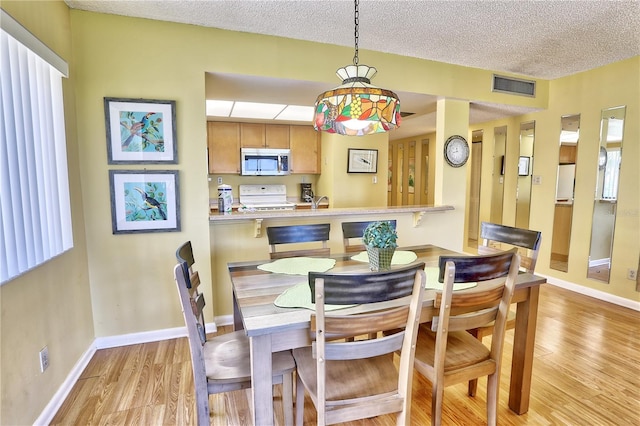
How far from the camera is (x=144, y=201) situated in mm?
2527

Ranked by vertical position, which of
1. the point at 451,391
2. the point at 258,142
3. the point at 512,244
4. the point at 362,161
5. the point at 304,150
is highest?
the point at 258,142

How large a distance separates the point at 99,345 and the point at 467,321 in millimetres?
2665

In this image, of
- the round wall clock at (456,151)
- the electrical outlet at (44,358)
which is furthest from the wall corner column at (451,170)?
the electrical outlet at (44,358)

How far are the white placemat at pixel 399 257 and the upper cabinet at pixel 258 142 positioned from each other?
3300 mm

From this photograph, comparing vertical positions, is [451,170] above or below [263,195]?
above

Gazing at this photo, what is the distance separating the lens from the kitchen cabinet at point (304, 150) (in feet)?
17.6

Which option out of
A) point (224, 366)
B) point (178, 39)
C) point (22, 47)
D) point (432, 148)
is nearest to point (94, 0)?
point (178, 39)

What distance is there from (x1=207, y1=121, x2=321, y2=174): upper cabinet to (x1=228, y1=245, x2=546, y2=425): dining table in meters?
3.31

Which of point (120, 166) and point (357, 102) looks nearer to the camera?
point (357, 102)

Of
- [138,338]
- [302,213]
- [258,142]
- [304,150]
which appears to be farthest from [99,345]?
[304,150]

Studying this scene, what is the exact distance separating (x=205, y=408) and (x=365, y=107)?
157 cm

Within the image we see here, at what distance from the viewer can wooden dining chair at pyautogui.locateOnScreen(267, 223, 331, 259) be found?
7.68 feet

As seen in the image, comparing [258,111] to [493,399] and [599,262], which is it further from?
[599,262]

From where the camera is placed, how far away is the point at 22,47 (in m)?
1.63
